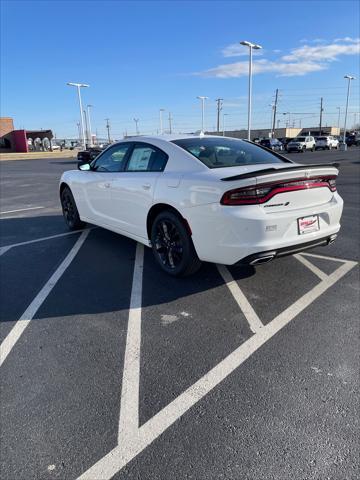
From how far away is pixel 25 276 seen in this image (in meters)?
4.61

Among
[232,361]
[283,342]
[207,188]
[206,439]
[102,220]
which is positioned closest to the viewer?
[206,439]

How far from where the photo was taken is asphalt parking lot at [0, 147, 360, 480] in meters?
→ 1.99

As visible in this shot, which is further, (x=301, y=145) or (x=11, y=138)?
(x=11, y=138)

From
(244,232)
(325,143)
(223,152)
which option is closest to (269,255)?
(244,232)

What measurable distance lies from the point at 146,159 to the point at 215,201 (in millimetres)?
1533

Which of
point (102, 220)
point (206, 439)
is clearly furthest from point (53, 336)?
point (102, 220)

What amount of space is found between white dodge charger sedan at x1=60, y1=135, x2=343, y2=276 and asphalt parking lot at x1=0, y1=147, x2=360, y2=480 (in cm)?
51

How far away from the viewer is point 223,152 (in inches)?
172

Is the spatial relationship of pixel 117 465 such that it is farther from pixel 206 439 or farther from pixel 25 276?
pixel 25 276

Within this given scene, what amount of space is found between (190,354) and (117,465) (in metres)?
1.07

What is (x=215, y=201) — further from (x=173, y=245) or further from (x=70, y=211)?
(x=70, y=211)

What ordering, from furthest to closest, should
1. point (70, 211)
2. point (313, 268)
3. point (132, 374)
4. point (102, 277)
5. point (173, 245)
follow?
point (70, 211), point (313, 268), point (102, 277), point (173, 245), point (132, 374)

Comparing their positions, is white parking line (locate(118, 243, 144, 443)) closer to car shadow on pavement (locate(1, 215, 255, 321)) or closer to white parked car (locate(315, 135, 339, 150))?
car shadow on pavement (locate(1, 215, 255, 321))

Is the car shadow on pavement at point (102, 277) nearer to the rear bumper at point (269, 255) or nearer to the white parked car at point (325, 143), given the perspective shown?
the rear bumper at point (269, 255)
